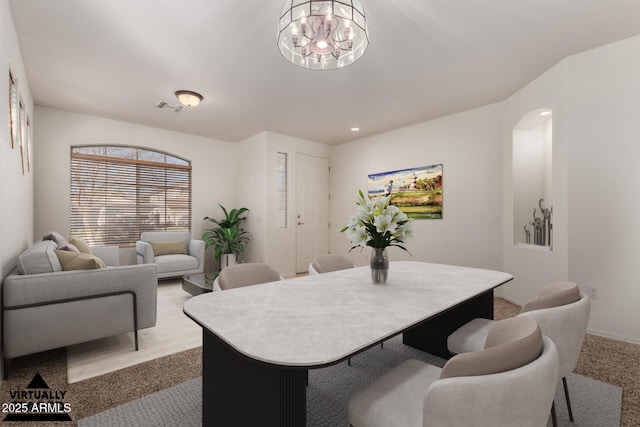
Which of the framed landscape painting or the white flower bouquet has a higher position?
the framed landscape painting

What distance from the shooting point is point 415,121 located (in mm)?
4891

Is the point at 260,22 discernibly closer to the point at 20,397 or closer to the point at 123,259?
the point at 20,397

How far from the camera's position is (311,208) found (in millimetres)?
6172

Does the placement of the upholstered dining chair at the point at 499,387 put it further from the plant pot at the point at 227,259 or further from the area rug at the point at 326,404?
the plant pot at the point at 227,259

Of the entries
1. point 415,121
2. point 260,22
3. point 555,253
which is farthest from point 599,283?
point 260,22

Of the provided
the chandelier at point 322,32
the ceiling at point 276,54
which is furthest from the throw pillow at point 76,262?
the chandelier at point 322,32

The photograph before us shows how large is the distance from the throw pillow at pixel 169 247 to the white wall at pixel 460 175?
11.8 ft

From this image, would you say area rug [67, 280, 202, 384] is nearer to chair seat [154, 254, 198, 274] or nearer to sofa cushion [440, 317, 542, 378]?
chair seat [154, 254, 198, 274]

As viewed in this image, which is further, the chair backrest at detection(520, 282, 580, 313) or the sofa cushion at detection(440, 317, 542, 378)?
the chair backrest at detection(520, 282, 580, 313)

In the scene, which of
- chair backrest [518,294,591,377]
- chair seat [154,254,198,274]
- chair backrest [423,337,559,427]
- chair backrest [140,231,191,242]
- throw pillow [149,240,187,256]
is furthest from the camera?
chair backrest [140,231,191,242]

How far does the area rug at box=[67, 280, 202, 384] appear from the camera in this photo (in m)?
2.23

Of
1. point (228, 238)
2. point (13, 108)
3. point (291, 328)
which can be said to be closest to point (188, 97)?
point (13, 108)

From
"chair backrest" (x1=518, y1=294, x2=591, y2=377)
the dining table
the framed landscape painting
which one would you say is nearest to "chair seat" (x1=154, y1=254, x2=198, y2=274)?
the framed landscape painting

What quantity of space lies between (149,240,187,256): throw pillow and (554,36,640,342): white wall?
531cm
